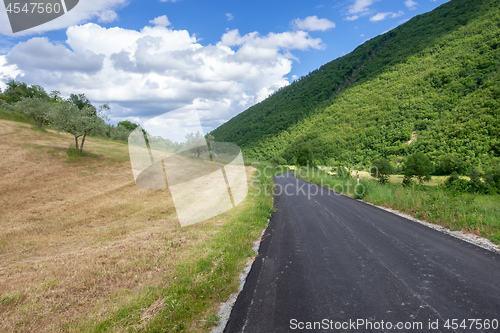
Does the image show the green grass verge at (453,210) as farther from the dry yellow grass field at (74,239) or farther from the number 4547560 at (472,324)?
the dry yellow grass field at (74,239)

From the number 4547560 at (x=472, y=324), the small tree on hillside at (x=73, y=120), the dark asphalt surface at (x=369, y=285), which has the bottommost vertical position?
the dark asphalt surface at (x=369, y=285)

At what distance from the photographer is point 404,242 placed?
7.34m

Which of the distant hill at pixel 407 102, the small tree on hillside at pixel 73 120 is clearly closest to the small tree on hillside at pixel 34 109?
the small tree on hillside at pixel 73 120

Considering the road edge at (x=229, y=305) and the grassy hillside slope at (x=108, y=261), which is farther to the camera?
the grassy hillside slope at (x=108, y=261)

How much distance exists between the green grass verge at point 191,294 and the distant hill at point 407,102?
82.5 meters

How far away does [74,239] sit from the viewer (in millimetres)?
10633

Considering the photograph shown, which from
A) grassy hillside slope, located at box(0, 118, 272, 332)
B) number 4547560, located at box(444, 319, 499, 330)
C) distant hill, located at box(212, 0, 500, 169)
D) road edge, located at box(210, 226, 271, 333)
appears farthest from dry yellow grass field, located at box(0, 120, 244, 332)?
distant hill, located at box(212, 0, 500, 169)

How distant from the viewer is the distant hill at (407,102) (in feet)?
250

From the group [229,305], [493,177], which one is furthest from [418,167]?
[229,305]

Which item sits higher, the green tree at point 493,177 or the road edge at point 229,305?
the road edge at point 229,305

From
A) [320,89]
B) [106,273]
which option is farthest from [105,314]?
[320,89]

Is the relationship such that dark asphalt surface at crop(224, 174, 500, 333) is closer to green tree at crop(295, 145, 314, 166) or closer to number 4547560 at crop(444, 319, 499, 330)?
number 4547560 at crop(444, 319, 499, 330)

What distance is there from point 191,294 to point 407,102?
4731 inches

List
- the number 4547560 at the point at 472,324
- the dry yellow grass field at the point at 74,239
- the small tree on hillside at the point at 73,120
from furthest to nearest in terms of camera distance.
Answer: the small tree on hillside at the point at 73,120
the dry yellow grass field at the point at 74,239
the number 4547560 at the point at 472,324
